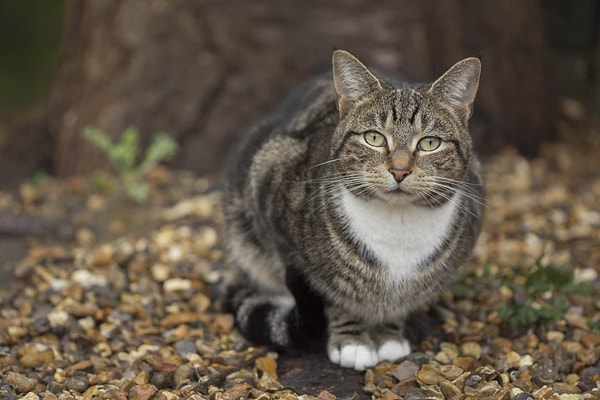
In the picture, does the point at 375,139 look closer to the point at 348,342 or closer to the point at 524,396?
the point at 348,342

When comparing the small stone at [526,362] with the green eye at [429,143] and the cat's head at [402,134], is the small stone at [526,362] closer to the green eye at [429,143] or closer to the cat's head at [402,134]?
the cat's head at [402,134]

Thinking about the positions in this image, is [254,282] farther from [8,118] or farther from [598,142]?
[8,118]

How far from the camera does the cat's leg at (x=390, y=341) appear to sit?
10.5ft

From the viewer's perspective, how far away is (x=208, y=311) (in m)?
3.67

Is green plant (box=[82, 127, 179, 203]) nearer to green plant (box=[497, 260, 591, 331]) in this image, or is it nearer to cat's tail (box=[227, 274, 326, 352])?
cat's tail (box=[227, 274, 326, 352])

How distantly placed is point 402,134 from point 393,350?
88cm

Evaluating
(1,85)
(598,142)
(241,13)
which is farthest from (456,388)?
(1,85)

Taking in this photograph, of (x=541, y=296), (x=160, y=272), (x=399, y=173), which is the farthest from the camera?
(x=160, y=272)

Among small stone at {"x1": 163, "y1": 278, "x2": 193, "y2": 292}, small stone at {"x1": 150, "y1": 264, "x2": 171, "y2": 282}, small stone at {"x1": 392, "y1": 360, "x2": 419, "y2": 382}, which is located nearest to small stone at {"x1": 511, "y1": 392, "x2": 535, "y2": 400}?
small stone at {"x1": 392, "y1": 360, "x2": 419, "y2": 382}

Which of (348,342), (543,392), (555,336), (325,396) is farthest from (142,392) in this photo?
(555,336)

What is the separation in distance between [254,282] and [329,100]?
87 cm

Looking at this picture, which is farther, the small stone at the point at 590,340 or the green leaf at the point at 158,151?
the green leaf at the point at 158,151

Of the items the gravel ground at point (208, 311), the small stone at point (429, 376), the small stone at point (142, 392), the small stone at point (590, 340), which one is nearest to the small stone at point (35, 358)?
the gravel ground at point (208, 311)

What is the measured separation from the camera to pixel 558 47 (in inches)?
246
